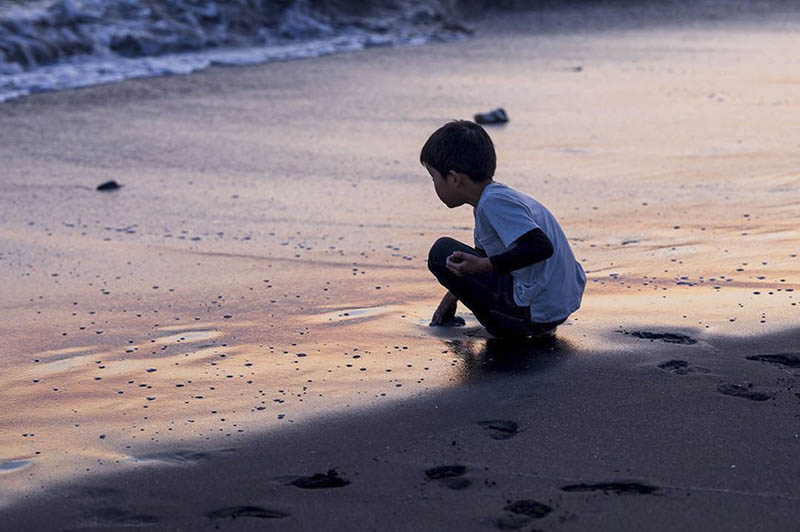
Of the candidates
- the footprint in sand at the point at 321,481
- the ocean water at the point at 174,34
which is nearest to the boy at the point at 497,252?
the footprint in sand at the point at 321,481

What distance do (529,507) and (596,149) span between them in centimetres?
530

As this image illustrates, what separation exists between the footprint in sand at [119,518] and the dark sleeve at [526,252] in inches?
56.0

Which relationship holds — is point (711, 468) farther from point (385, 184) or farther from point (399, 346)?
point (385, 184)

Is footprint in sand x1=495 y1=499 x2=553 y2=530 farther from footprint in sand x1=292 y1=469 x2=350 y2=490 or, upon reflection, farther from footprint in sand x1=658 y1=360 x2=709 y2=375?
footprint in sand x1=658 y1=360 x2=709 y2=375

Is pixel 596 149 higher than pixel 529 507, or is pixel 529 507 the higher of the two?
pixel 596 149

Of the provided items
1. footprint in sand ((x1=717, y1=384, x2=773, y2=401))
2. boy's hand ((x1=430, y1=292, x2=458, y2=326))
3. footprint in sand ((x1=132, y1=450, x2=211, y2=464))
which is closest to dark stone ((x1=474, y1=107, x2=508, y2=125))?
boy's hand ((x1=430, y1=292, x2=458, y2=326))

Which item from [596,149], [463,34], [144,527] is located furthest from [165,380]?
[463,34]

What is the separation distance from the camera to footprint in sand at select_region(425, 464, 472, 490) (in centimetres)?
268

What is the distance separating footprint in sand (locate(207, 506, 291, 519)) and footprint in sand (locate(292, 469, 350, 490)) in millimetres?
145

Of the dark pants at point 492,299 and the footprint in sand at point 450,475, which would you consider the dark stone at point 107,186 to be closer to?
the dark pants at point 492,299

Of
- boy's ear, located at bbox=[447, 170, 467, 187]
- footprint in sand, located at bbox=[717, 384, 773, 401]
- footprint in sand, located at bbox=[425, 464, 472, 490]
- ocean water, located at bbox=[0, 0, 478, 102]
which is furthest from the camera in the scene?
ocean water, located at bbox=[0, 0, 478, 102]

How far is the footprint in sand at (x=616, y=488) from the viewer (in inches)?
102

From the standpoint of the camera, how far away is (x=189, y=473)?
282 centimetres

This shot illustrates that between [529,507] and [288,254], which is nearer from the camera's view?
[529,507]
